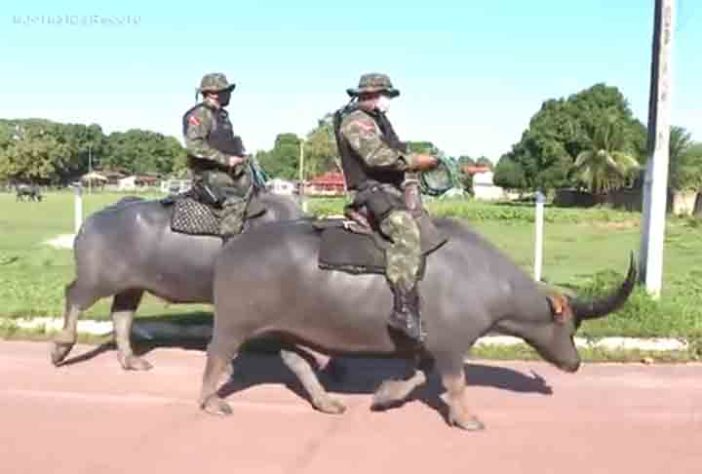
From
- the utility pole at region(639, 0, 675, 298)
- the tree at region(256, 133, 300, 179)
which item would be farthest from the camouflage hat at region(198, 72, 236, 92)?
the tree at region(256, 133, 300, 179)

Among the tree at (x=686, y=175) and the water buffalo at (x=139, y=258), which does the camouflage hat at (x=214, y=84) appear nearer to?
the water buffalo at (x=139, y=258)

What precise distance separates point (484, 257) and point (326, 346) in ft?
4.12

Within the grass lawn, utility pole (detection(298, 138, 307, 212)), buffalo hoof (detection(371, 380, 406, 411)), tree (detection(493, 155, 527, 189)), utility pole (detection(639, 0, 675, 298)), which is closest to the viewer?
buffalo hoof (detection(371, 380, 406, 411))

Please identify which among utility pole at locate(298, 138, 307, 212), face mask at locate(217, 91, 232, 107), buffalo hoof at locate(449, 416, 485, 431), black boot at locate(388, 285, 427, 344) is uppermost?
face mask at locate(217, 91, 232, 107)

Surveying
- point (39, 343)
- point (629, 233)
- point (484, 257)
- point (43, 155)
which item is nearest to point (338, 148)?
point (484, 257)

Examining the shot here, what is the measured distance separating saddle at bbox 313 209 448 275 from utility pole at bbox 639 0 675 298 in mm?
4828

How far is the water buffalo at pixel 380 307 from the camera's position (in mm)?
6352

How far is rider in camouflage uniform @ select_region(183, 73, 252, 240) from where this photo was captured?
25.5ft

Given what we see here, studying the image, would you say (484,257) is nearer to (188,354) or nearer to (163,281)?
(163,281)

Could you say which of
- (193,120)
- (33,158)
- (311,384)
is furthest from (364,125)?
(33,158)

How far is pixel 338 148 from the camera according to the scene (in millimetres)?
6559

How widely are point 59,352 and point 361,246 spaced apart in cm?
326

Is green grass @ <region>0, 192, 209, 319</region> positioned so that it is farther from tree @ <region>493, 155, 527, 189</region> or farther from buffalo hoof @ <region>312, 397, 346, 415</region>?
tree @ <region>493, 155, 527, 189</region>

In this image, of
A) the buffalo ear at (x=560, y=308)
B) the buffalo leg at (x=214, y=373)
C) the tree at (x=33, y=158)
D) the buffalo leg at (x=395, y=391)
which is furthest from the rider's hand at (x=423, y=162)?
the tree at (x=33, y=158)
